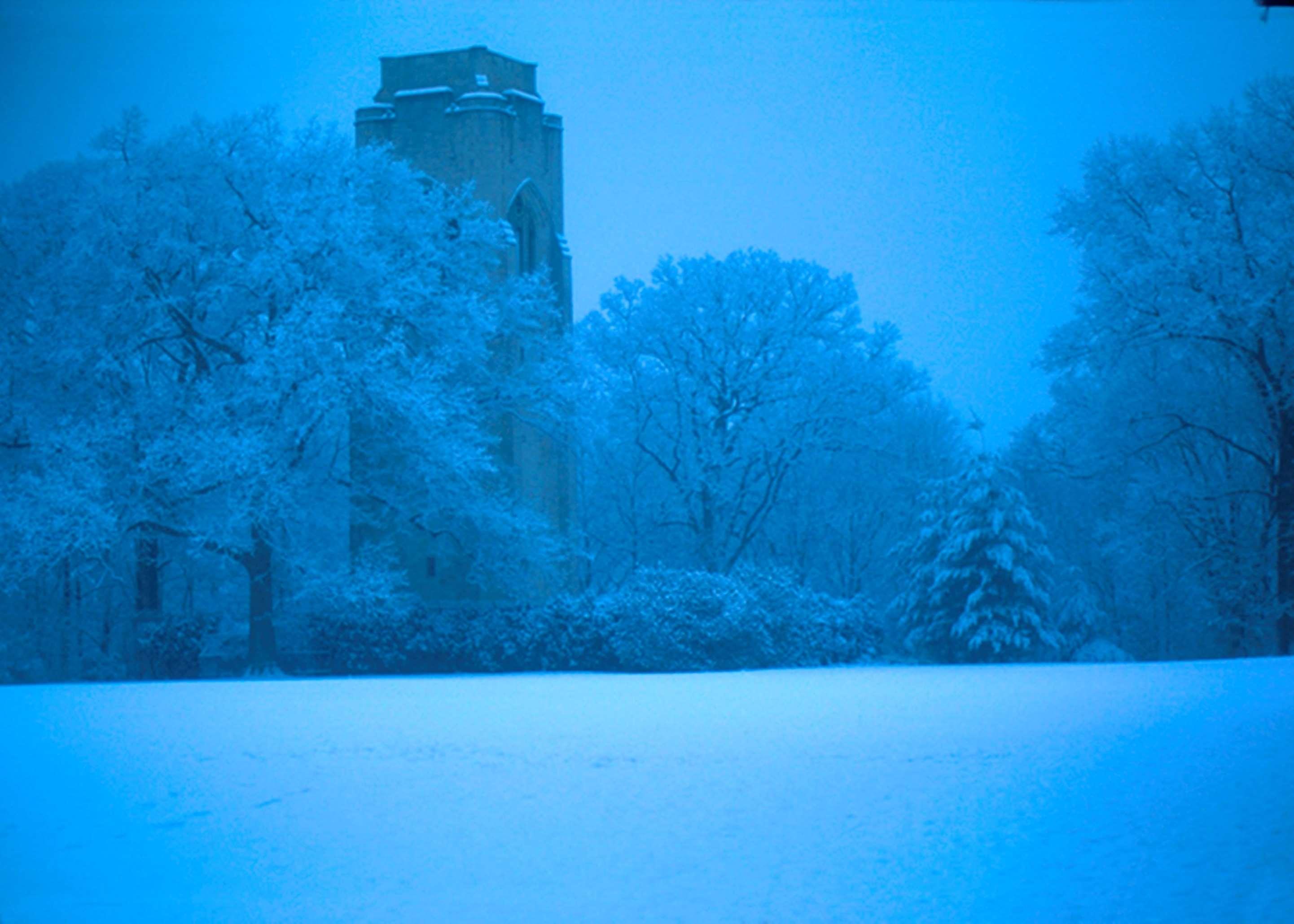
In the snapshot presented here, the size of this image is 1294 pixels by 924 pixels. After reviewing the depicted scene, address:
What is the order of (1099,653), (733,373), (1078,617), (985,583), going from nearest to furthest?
1. (985,583)
2. (1099,653)
3. (1078,617)
4. (733,373)

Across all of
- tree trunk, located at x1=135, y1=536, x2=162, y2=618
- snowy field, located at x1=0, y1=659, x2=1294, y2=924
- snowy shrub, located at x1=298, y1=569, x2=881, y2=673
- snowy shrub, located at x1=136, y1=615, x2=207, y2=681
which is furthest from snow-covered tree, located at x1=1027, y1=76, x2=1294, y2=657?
tree trunk, located at x1=135, y1=536, x2=162, y2=618

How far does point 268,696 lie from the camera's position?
1636 cm

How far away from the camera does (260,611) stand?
23469 mm

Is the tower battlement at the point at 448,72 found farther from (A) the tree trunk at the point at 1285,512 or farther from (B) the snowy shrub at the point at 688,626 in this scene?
(A) the tree trunk at the point at 1285,512

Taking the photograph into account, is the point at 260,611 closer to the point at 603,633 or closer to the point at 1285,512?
the point at 603,633

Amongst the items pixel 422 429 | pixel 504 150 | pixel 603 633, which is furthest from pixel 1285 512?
pixel 504 150

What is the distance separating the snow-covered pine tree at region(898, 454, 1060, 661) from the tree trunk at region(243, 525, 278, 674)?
1280cm

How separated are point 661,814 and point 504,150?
29.1 meters

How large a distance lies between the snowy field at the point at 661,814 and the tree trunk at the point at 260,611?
9.30 m

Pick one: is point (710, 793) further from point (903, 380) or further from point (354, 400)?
point (903, 380)

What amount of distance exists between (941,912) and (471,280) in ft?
76.7

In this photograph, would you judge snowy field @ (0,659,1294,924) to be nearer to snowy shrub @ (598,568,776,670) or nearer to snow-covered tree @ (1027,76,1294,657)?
snowy shrub @ (598,568,776,670)

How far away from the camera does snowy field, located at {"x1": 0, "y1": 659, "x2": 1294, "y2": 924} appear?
609 cm

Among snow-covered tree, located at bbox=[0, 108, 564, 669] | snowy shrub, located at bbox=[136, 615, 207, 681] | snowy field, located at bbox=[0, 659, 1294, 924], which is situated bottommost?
snowy field, located at bbox=[0, 659, 1294, 924]
